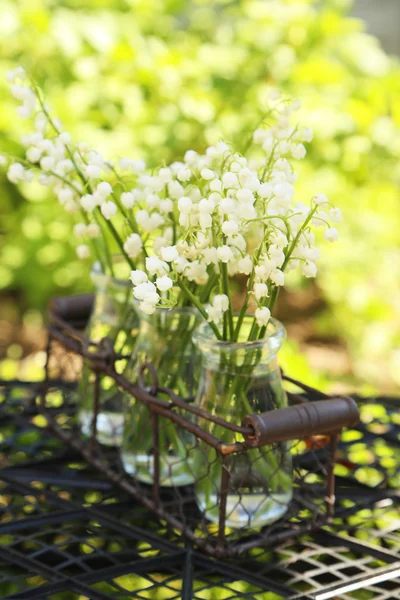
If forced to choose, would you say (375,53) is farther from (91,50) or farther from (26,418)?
(26,418)

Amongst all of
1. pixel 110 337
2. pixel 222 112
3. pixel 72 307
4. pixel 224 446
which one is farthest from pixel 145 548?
pixel 222 112

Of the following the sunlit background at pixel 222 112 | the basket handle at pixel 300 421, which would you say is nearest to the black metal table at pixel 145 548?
the basket handle at pixel 300 421

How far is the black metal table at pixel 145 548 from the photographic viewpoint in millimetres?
751

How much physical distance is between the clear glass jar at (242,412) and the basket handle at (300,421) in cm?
4

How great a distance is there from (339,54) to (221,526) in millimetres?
1780

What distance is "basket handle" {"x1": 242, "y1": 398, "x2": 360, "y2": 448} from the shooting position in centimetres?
72

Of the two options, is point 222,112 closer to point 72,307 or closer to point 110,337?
point 72,307

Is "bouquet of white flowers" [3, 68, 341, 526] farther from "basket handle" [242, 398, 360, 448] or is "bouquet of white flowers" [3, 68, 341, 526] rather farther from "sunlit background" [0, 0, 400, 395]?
"sunlit background" [0, 0, 400, 395]

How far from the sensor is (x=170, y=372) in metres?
0.86

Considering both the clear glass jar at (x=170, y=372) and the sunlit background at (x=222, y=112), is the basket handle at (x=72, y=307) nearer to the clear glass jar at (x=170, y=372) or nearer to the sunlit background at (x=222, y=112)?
the clear glass jar at (x=170, y=372)

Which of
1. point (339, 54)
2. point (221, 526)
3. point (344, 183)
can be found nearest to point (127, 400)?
point (221, 526)

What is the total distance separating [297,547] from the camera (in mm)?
825

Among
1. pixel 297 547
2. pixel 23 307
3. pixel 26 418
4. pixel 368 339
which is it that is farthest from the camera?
pixel 23 307

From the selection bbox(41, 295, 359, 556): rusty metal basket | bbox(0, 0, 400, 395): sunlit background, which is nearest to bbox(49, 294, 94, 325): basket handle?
bbox(41, 295, 359, 556): rusty metal basket
